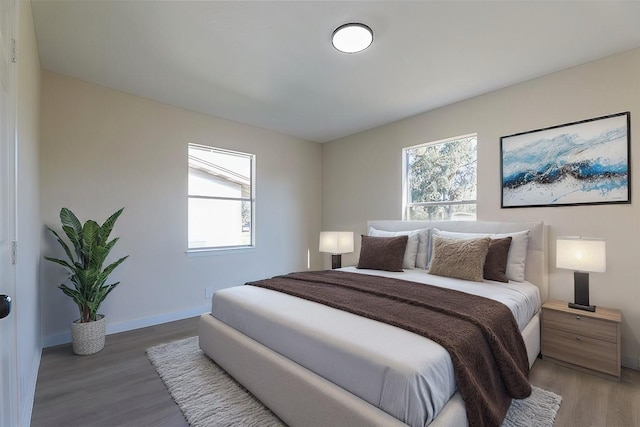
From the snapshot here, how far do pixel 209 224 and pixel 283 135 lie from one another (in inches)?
72.3

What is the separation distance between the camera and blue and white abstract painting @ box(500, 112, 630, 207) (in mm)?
2457

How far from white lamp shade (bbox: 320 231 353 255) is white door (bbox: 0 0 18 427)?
10.4ft

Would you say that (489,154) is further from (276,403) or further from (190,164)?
(190,164)

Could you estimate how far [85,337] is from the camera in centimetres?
258

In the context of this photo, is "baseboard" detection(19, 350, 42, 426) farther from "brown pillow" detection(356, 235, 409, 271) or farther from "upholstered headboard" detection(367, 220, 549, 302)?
"upholstered headboard" detection(367, 220, 549, 302)

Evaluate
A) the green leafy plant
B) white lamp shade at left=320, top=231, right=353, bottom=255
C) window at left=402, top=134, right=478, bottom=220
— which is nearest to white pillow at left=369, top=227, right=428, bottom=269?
window at left=402, top=134, right=478, bottom=220

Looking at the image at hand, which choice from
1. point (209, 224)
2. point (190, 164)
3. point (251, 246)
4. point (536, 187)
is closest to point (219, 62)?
point (190, 164)

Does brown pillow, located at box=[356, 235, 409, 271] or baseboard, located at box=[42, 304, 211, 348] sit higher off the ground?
brown pillow, located at box=[356, 235, 409, 271]

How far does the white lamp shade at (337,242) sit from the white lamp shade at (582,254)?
2327mm

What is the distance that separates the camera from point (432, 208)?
3770mm

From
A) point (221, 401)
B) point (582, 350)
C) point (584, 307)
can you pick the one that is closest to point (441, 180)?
point (584, 307)

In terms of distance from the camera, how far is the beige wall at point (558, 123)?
7.87ft

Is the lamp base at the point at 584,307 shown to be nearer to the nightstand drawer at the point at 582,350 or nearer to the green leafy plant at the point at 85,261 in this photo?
the nightstand drawer at the point at 582,350

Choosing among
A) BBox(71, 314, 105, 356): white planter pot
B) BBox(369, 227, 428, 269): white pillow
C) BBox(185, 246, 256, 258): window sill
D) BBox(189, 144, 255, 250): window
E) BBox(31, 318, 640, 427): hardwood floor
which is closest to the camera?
BBox(31, 318, 640, 427): hardwood floor
